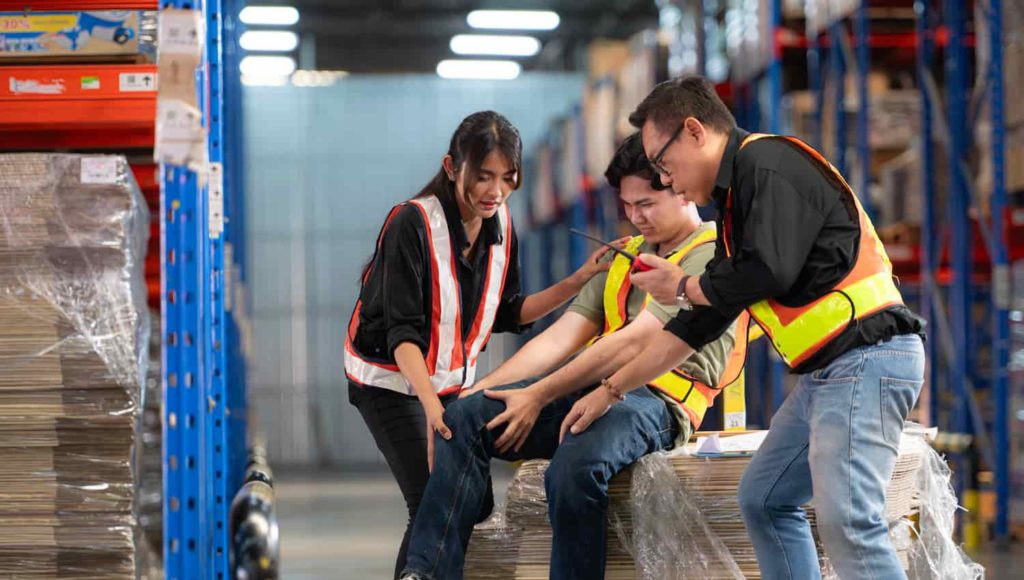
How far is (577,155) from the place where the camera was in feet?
49.3

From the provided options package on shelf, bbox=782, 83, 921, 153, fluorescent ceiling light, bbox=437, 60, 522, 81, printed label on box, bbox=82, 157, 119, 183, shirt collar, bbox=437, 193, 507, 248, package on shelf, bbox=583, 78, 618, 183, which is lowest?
shirt collar, bbox=437, 193, 507, 248

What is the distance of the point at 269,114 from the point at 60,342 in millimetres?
16869

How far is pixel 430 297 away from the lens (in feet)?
13.2

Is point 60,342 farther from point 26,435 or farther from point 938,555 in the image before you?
point 938,555

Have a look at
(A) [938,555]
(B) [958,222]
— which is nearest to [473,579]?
(A) [938,555]

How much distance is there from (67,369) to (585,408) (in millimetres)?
1635

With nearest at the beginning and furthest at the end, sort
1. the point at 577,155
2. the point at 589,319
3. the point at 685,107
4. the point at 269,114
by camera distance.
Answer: the point at 685,107 → the point at 589,319 → the point at 577,155 → the point at 269,114

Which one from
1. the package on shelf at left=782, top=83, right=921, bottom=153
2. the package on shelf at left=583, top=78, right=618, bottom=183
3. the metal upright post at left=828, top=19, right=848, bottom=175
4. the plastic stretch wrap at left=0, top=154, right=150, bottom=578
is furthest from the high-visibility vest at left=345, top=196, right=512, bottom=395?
the package on shelf at left=583, top=78, right=618, bottom=183

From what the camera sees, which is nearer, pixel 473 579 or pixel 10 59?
pixel 473 579

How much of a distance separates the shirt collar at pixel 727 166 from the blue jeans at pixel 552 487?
799 millimetres

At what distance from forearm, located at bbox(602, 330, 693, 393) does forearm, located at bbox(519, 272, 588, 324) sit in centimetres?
75

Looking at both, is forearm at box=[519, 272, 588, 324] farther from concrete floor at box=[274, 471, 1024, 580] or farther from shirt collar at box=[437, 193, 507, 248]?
concrete floor at box=[274, 471, 1024, 580]

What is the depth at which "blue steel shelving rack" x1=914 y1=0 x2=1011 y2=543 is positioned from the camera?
788 cm

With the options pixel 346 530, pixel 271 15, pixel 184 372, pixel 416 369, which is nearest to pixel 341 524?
pixel 346 530
